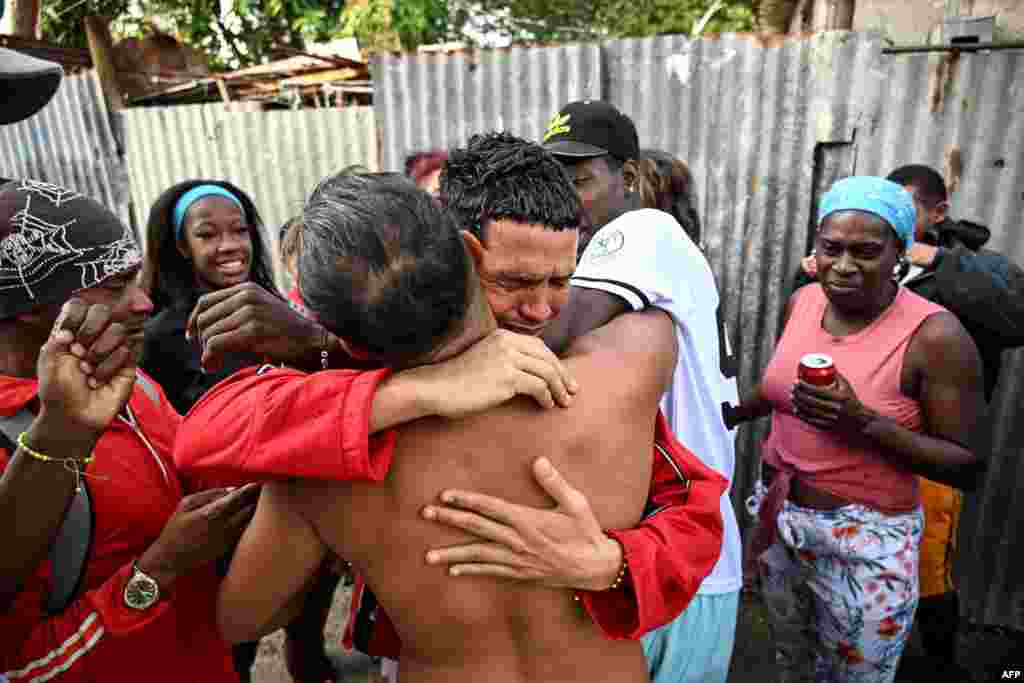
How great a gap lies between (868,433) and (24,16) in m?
6.27

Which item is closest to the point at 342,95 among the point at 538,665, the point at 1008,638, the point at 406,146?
the point at 406,146

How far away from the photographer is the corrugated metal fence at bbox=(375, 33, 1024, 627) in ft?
11.0

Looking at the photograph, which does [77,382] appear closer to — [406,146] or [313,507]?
[313,507]

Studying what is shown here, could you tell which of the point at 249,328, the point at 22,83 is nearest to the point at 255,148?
the point at 22,83

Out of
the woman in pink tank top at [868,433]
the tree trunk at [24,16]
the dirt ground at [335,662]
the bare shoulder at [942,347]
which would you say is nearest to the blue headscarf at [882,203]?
the woman in pink tank top at [868,433]

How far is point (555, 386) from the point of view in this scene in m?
1.20

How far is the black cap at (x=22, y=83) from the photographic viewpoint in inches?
72.2

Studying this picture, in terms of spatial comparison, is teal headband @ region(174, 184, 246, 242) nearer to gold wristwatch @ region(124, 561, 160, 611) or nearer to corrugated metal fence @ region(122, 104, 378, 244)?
corrugated metal fence @ region(122, 104, 378, 244)

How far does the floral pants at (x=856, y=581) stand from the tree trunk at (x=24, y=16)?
6.11 meters

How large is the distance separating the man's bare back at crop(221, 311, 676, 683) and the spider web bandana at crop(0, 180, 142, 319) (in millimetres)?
753

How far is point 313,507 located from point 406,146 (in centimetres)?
371

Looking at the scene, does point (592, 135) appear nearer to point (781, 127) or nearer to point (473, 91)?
point (781, 127)

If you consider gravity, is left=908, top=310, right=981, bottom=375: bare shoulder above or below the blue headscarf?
below

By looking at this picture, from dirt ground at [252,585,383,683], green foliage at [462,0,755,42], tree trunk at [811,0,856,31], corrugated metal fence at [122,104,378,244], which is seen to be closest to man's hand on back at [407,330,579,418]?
dirt ground at [252,585,383,683]
